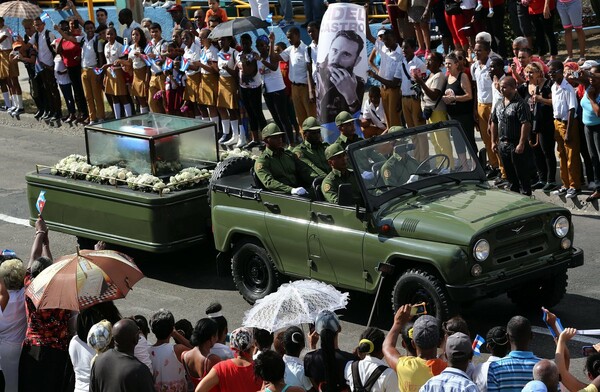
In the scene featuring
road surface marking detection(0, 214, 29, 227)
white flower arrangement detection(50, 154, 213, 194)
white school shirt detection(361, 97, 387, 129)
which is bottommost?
road surface marking detection(0, 214, 29, 227)

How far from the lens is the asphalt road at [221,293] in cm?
1198

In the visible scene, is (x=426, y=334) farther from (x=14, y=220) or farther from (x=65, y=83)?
(x=65, y=83)

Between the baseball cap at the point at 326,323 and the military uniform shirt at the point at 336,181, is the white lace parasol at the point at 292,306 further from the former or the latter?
the military uniform shirt at the point at 336,181

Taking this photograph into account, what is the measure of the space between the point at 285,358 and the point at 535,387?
1.96 meters

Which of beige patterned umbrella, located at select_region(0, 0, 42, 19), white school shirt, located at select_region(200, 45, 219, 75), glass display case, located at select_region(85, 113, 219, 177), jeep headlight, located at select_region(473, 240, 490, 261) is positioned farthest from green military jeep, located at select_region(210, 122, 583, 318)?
beige patterned umbrella, located at select_region(0, 0, 42, 19)

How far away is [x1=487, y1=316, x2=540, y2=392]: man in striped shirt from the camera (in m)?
7.79

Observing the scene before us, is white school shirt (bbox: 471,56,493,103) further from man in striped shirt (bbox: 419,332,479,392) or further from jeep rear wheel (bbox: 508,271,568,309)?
man in striped shirt (bbox: 419,332,479,392)

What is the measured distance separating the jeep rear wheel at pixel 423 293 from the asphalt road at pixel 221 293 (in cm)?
62

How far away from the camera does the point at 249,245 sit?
13.1 m

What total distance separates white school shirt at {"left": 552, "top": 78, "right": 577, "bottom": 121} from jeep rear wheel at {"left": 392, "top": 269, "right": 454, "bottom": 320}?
4677 millimetres

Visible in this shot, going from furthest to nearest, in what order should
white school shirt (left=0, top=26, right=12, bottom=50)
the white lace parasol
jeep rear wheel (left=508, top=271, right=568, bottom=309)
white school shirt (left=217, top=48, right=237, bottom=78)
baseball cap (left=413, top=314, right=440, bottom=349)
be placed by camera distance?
1. white school shirt (left=0, top=26, right=12, bottom=50)
2. white school shirt (left=217, top=48, right=237, bottom=78)
3. jeep rear wheel (left=508, top=271, right=568, bottom=309)
4. the white lace parasol
5. baseball cap (left=413, top=314, right=440, bottom=349)

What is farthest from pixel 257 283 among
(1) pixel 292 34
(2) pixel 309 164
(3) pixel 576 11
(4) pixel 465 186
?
(3) pixel 576 11

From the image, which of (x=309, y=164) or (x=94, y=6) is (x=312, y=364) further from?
(x=94, y=6)

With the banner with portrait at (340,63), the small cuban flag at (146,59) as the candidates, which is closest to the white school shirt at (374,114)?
the banner with portrait at (340,63)
